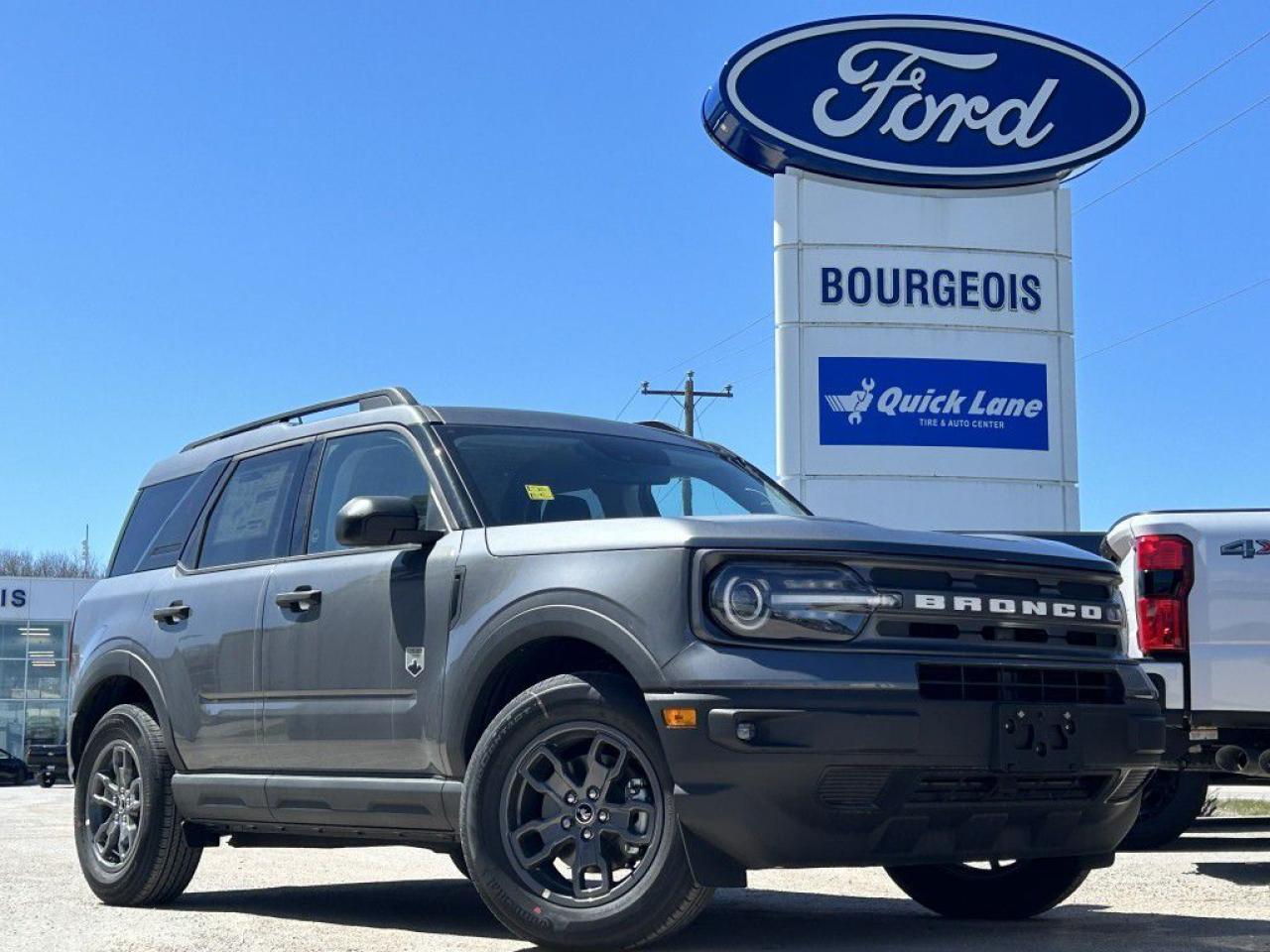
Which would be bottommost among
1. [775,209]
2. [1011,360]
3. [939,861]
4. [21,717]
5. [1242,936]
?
[21,717]

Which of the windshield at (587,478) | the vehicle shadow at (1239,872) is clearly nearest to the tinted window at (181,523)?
the windshield at (587,478)

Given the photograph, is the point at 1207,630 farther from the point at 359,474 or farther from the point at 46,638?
the point at 46,638

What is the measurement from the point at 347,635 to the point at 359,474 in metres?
0.77

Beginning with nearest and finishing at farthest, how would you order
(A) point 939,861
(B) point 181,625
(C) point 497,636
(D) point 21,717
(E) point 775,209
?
(A) point 939,861, (C) point 497,636, (B) point 181,625, (E) point 775,209, (D) point 21,717

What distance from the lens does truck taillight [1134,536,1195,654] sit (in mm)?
8719

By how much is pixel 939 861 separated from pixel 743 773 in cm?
78

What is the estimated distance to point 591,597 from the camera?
220 inches

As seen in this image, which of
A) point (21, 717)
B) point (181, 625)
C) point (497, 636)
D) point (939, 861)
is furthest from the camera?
point (21, 717)

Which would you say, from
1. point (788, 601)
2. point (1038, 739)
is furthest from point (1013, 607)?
point (788, 601)

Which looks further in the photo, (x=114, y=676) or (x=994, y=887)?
(x=114, y=676)

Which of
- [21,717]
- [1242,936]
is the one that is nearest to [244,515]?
[1242,936]

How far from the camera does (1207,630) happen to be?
870 centimetres

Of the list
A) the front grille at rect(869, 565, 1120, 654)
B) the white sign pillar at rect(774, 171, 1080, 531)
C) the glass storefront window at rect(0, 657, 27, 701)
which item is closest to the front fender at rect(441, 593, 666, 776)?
the front grille at rect(869, 565, 1120, 654)

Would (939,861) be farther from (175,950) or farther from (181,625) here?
(181,625)
